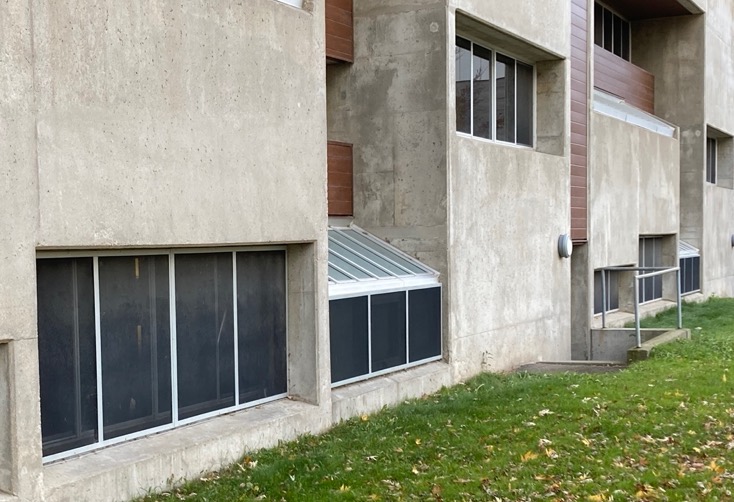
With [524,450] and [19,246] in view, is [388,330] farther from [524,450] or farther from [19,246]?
[19,246]

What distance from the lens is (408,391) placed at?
13.3m

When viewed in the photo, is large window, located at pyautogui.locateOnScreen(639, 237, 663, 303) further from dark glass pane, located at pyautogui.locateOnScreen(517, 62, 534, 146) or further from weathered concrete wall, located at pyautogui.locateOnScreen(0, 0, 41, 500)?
weathered concrete wall, located at pyautogui.locateOnScreen(0, 0, 41, 500)

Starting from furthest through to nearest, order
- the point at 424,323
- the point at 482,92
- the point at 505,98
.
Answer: the point at 505,98
the point at 482,92
the point at 424,323

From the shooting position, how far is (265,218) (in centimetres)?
1044

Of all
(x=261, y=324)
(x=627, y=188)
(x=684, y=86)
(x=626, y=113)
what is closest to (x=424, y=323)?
(x=261, y=324)

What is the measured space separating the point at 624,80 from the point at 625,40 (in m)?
4.01

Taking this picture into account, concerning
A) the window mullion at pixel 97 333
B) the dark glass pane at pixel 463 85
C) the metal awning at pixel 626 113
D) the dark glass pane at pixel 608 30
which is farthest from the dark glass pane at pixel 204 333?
the dark glass pane at pixel 608 30

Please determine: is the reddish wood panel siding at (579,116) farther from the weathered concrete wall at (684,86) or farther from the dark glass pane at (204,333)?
the dark glass pane at (204,333)

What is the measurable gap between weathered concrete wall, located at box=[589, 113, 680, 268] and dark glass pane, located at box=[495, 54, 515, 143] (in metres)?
3.52

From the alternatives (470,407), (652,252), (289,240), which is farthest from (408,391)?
(652,252)

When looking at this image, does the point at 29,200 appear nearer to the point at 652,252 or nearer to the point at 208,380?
the point at 208,380

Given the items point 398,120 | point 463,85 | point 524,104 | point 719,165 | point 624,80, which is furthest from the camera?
point 719,165

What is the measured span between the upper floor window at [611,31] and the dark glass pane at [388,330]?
1591cm

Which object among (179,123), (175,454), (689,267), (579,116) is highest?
(579,116)
